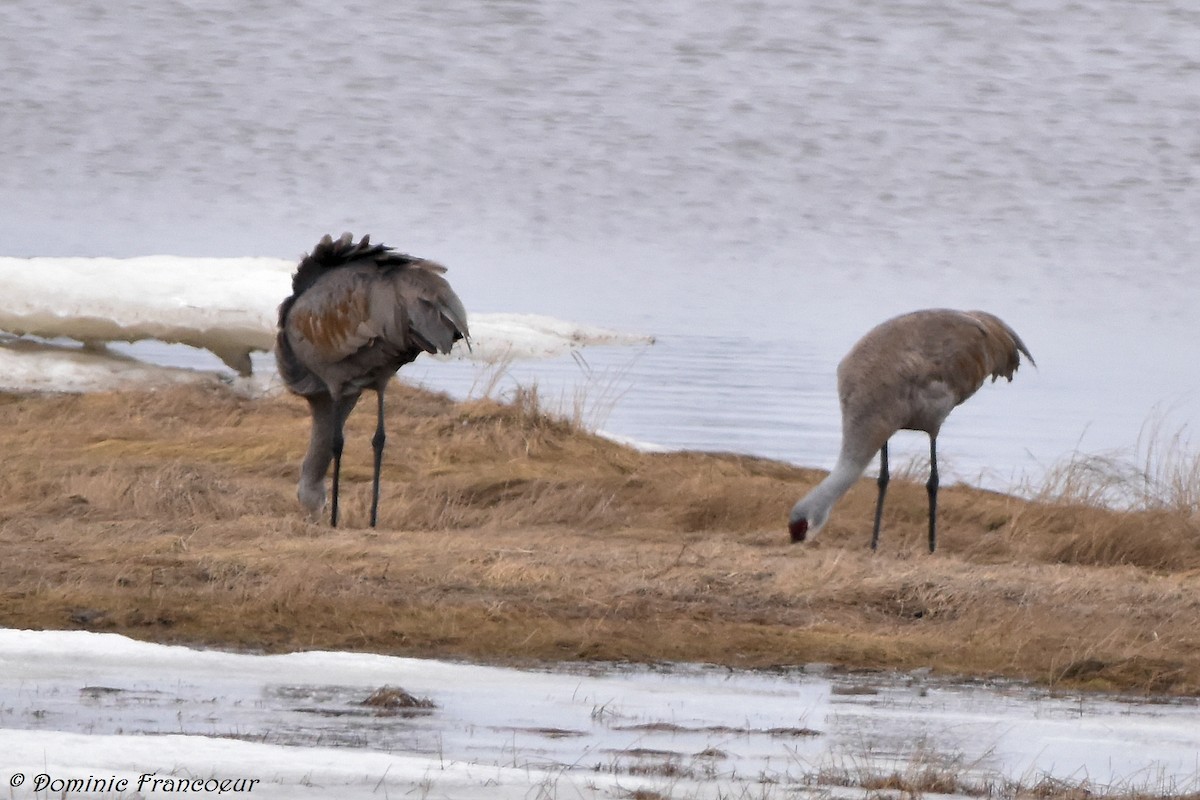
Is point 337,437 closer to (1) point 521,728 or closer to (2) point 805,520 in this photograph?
(2) point 805,520

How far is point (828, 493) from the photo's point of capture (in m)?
11.4

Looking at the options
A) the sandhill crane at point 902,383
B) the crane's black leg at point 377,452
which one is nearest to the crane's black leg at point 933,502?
the sandhill crane at point 902,383

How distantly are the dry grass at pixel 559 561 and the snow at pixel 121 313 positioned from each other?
3.02 metres

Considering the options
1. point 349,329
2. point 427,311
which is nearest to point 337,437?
point 349,329

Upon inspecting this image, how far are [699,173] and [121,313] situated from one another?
81.8ft

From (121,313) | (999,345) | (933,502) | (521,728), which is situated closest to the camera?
(521,728)

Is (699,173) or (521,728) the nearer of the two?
(521,728)

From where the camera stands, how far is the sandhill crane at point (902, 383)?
11.7m

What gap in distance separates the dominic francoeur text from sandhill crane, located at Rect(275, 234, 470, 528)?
5482 millimetres

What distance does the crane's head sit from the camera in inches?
429

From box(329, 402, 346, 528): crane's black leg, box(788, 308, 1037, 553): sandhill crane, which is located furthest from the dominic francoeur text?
box(788, 308, 1037, 553): sandhill crane

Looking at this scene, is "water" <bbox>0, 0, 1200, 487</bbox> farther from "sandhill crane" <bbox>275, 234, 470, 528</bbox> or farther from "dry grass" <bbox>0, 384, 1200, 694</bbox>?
"sandhill crane" <bbox>275, 234, 470, 528</bbox>

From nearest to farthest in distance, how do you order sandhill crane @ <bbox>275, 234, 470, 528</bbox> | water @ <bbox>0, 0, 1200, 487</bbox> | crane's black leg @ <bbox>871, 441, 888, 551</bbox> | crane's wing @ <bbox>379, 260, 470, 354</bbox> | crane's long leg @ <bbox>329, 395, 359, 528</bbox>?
crane's wing @ <bbox>379, 260, 470, 354</bbox>, sandhill crane @ <bbox>275, 234, 470, 528</bbox>, crane's long leg @ <bbox>329, 395, 359, 528</bbox>, crane's black leg @ <bbox>871, 441, 888, 551</bbox>, water @ <bbox>0, 0, 1200, 487</bbox>

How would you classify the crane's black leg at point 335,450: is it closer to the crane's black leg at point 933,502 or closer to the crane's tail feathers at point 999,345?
the crane's black leg at point 933,502
